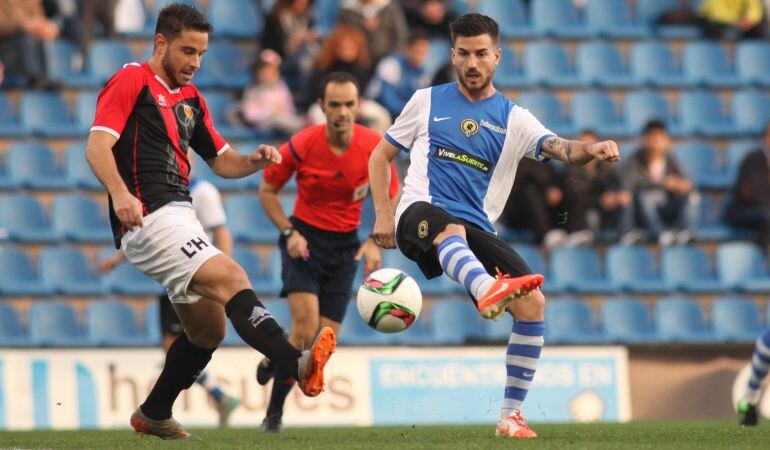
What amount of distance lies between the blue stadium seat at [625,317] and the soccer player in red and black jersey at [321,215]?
4792mm

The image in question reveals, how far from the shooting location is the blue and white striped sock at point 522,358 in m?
7.14

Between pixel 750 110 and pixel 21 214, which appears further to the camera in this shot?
pixel 750 110

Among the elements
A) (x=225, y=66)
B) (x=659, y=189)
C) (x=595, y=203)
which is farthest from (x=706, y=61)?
(x=225, y=66)

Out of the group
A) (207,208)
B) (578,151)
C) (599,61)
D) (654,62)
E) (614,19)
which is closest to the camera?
(578,151)

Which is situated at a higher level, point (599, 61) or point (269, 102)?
point (599, 61)

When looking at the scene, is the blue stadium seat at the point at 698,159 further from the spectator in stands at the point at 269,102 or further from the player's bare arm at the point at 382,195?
the player's bare arm at the point at 382,195

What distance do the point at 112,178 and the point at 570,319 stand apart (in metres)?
7.75

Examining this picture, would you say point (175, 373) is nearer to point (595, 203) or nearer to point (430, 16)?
point (595, 203)

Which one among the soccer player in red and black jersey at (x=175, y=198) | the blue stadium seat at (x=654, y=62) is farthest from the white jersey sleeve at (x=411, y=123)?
the blue stadium seat at (x=654, y=62)

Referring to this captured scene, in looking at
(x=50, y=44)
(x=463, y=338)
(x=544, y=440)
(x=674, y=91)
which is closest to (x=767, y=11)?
(x=674, y=91)

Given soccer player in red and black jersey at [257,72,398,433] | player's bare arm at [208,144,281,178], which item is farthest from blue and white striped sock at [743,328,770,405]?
player's bare arm at [208,144,281,178]

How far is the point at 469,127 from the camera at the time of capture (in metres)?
7.34

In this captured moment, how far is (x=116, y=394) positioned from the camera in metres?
11.4

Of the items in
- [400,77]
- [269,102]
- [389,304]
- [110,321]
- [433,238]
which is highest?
[400,77]
